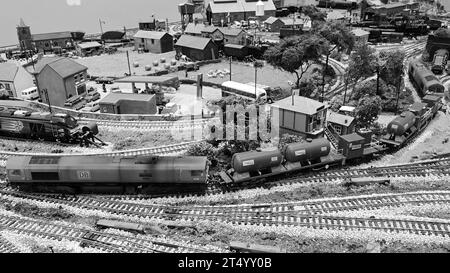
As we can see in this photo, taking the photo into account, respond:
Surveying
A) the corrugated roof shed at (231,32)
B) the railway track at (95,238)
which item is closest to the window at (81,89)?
the railway track at (95,238)

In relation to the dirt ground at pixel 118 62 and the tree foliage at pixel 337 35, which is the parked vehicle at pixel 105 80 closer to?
the dirt ground at pixel 118 62

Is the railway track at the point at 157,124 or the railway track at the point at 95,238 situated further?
the railway track at the point at 157,124

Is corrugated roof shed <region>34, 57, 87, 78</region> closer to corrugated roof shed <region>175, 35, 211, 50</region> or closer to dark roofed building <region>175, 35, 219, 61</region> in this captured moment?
dark roofed building <region>175, 35, 219, 61</region>

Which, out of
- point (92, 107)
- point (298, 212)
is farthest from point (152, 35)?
point (298, 212)

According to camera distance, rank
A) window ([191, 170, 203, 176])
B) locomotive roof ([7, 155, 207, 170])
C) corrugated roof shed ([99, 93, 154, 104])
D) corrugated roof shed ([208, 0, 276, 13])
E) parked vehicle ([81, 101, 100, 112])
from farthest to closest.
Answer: corrugated roof shed ([208, 0, 276, 13]) → parked vehicle ([81, 101, 100, 112]) → corrugated roof shed ([99, 93, 154, 104]) → locomotive roof ([7, 155, 207, 170]) → window ([191, 170, 203, 176])

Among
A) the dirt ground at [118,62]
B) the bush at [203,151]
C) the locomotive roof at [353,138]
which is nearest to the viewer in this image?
the locomotive roof at [353,138]

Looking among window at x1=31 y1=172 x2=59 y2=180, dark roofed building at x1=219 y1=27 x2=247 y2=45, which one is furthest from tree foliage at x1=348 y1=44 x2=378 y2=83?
window at x1=31 y1=172 x2=59 y2=180
